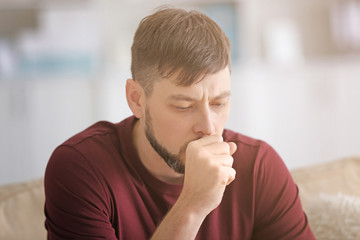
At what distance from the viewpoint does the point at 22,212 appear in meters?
1.30

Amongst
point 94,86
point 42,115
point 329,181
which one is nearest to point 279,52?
point 94,86

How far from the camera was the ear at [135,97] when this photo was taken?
3.91ft

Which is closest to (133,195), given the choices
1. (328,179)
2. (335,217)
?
(335,217)

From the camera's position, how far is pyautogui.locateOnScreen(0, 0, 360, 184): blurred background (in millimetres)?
3576

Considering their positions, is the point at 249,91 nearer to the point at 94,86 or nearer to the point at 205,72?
the point at 94,86

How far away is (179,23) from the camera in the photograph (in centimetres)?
112

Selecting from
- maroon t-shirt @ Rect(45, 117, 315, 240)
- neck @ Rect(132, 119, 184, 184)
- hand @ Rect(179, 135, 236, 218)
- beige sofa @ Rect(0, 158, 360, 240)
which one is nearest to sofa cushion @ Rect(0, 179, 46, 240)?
beige sofa @ Rect(0, 158, 360, 240)

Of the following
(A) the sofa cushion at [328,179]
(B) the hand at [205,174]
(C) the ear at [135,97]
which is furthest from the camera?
(A) the sofa cushion at [328,179]

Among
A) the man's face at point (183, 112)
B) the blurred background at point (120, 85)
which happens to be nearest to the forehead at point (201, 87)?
the man's face at point (183, 112)

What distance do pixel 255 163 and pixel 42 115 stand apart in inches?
103

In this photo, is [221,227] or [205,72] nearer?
[205,72]

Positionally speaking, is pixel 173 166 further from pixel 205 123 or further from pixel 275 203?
pixel 275 203

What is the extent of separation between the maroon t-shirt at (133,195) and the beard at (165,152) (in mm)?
67

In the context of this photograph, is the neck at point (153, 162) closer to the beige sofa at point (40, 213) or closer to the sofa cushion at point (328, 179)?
the beige sofa at point (40, 213)
